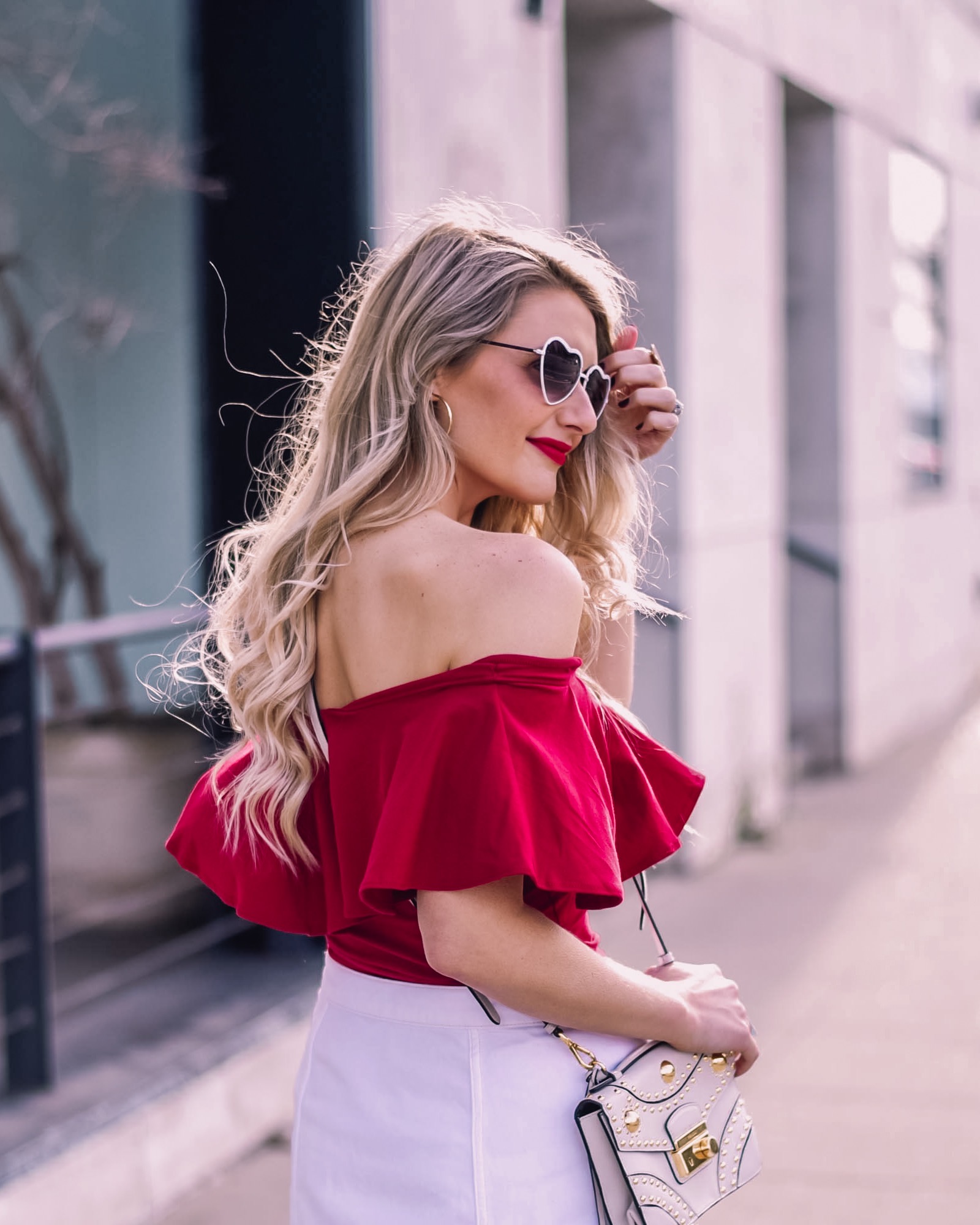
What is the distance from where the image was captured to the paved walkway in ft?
11.7

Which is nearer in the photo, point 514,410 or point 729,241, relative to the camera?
point 514,410

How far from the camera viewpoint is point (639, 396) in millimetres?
1894

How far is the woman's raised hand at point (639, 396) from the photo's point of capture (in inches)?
73.7

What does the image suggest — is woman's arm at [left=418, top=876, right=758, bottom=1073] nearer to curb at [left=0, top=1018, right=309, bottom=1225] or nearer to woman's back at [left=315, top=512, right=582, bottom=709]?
woman's back at [left=315, top=512, right=582, bottom=709]

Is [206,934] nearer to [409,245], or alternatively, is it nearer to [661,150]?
[409,245]

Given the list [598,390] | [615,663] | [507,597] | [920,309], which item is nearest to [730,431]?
[920,309]

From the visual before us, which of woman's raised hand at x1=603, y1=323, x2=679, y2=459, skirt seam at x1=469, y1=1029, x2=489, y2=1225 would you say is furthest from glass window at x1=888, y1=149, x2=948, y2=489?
skirt seam at x1=469, y1=1029, x2=489, y2=1225

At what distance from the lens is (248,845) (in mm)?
1760

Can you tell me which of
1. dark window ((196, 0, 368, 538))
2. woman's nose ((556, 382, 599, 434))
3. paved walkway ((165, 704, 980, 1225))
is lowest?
paved walkway ((165, 704, 980, 1225))

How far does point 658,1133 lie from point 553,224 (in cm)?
424

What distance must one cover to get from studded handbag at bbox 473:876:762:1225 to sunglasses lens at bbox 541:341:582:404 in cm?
70

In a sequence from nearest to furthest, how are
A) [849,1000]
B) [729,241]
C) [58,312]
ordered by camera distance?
[849,1000]
[58,312]
[729,241]

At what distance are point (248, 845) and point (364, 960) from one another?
0.68 ft

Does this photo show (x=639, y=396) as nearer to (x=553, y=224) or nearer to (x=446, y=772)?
(x=446, y=772)
